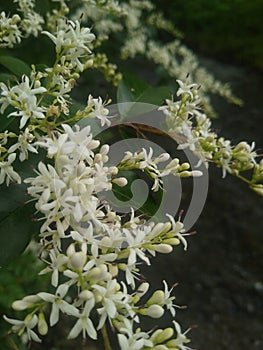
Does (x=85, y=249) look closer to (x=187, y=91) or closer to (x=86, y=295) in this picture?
(x=86, y=295)

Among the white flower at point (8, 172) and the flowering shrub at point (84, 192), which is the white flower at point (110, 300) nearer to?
the flowering shrub at point (84, 192)

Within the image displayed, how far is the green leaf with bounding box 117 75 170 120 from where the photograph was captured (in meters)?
0.96

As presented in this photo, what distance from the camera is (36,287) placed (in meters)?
1.48

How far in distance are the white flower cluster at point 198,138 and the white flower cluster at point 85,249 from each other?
258 mm

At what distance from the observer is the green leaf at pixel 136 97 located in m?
0.96

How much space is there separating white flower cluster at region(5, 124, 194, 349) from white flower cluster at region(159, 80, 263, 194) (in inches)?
10.2

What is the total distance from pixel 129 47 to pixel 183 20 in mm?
3361

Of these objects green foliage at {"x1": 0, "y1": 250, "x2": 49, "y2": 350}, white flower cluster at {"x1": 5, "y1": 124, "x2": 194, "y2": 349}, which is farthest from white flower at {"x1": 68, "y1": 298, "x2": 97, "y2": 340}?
green foliage at {"x1": 0, "y1": 250, "x2": 49, "y2": 350}

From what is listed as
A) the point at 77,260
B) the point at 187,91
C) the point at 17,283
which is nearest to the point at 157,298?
the point at 77,260

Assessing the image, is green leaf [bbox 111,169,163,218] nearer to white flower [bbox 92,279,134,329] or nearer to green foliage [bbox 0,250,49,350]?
white flower [bbox 92,279,134,329]

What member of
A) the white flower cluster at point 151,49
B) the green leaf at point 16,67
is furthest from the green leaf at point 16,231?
the white flower cluster at point 151,49

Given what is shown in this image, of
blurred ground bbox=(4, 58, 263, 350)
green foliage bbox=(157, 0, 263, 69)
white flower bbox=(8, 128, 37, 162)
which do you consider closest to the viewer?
white flower bbox=(8, 128, 37, 162)

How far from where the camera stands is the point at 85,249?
0.57m

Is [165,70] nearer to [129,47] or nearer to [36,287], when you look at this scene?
[129,47]
